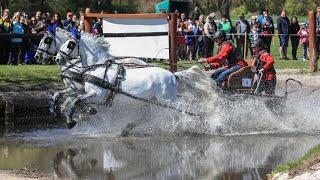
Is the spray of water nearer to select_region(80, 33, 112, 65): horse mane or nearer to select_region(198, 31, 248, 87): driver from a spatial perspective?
select_region(198, 31, 248, 87): driver

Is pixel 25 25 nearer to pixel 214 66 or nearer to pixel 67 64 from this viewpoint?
pixel 67 64

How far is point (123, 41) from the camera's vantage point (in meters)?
19.5

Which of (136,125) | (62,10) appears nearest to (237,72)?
(136,125)

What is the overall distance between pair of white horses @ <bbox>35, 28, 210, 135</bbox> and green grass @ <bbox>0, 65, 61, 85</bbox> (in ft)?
17.0

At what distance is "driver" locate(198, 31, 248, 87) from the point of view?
50.5 ft

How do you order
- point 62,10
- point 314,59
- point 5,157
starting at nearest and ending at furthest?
1. point 5,157
2. point 314,59
3. point 62,10

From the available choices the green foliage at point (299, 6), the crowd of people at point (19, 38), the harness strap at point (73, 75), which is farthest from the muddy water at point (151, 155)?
the green foliage at point (299, 6)

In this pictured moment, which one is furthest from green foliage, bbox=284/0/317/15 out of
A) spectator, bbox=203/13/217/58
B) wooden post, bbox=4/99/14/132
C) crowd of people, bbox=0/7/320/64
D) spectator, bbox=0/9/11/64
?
wooden post, bbox=4/99/14/132

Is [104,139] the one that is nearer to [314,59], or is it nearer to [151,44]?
[151,44]

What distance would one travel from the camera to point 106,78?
1442 cm

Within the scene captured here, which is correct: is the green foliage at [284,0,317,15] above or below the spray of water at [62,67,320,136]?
below

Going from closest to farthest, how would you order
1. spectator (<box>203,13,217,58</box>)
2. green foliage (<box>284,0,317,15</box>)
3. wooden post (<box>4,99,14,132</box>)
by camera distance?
wooden post (<box>4,99,14,132</box>) < spectator (<box>203,13,217,58</box>) < green foliage (<box>284,0,317,15</box>)

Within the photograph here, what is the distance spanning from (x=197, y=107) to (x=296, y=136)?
76.8 inches

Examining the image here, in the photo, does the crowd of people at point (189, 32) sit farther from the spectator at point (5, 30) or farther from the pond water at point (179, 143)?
the pond water at point (179, 143)
